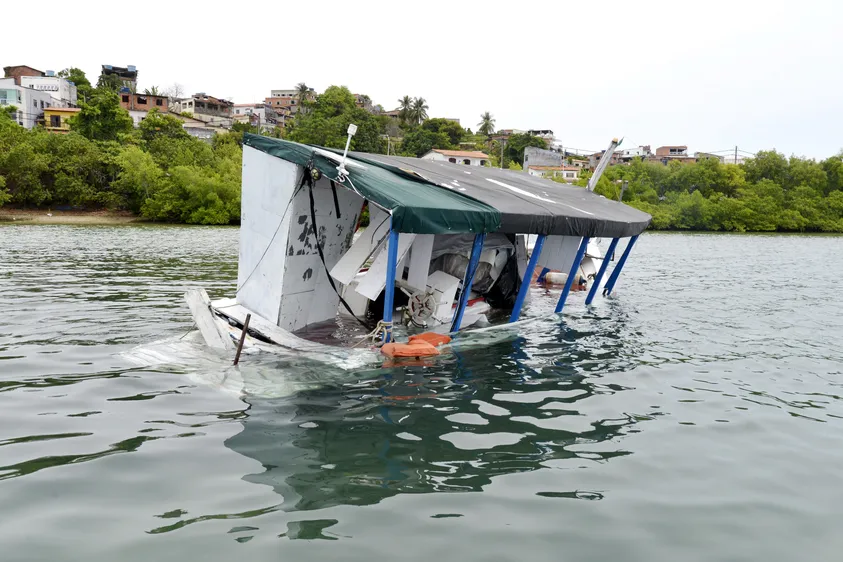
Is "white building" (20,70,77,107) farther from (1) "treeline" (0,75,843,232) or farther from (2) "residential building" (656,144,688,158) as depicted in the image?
(2) "residential building" (656,144,688,158)

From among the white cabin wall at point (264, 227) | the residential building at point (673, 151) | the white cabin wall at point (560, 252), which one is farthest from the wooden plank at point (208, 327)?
the residential building at point (673, 151)

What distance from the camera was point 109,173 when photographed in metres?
59.6

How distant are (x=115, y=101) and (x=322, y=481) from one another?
241 ft

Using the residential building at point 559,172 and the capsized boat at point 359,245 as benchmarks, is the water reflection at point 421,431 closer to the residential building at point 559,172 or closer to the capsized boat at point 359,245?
the capsized boat at point 359,245

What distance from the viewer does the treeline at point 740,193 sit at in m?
77.7

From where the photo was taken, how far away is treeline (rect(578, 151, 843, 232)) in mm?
77688

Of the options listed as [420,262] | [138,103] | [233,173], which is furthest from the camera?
[138,103]

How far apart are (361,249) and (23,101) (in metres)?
81.3

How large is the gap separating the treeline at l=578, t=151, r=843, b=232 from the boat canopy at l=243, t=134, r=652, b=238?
Result: 197 feet

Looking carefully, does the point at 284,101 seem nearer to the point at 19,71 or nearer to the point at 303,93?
the point at 303,93

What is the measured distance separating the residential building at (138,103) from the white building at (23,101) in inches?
496

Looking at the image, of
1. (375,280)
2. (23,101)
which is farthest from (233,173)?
(375,280)

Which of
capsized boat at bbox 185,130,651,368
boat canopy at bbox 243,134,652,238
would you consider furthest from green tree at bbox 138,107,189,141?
capsized boat at bbox 185,130,651,368

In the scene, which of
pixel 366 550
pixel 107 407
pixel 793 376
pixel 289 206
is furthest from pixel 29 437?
pixel 793 376
